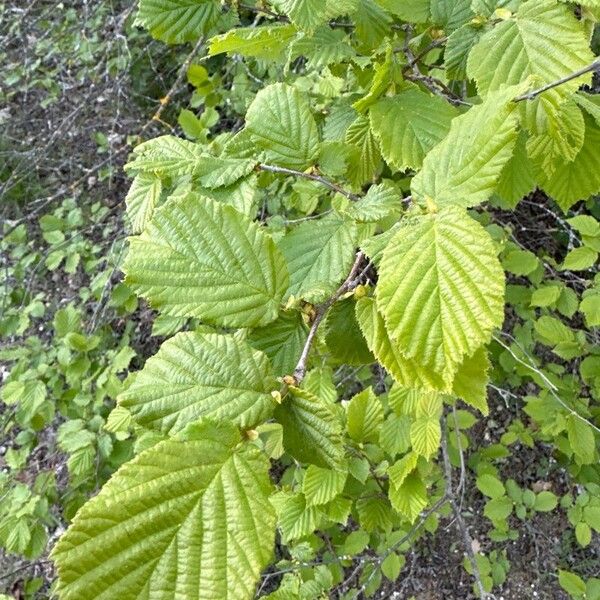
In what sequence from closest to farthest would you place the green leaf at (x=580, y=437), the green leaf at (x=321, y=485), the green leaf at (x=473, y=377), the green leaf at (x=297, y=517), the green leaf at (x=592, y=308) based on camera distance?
the green leaf at (x=473, y=377), the green leaf at (x=321, y=485), the green leaf at (x=297, y=517), the green leaf at (x=592, y=308), the green leaf at (x=580, y=437)

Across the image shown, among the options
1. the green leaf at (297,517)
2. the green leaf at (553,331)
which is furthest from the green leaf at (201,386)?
the green leaf at (553,331)

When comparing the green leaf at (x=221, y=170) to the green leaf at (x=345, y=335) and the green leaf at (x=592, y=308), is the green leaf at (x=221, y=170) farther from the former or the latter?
the green leaf at (x=592, y=308)

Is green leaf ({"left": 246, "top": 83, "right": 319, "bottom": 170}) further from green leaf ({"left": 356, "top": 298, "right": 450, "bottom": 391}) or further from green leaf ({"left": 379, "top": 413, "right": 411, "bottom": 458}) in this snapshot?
green leaf ({"left": 379, "top": 413, "right": 411, "bottom": 458})

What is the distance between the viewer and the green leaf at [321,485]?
1349 mm

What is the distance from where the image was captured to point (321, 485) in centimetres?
136

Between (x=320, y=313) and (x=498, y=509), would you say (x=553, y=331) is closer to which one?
(x=498, y=509)

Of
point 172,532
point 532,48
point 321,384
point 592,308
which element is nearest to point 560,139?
point 532,48

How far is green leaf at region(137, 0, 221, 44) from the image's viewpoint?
114 cm

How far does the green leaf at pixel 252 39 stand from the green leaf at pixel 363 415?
79cm

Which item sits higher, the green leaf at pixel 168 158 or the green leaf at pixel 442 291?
the green leaf at pixel 168 158

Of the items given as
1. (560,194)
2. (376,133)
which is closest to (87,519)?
(376,133)

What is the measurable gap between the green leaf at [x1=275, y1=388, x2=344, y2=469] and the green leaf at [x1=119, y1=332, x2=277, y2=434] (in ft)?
0.11

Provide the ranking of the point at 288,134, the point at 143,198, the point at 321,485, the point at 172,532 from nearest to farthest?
the point at 172,532
the point at 288,134
the point at 143,198
the point at 321,485

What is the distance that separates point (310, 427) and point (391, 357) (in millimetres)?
118
